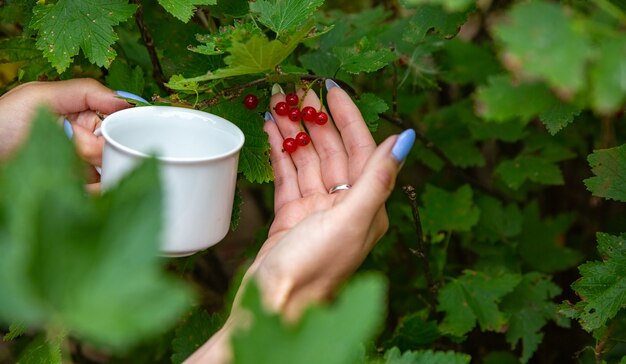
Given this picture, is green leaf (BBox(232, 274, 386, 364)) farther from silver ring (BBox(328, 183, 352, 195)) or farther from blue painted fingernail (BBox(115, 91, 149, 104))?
blue painted fingernail (BBox(115, 91, 149, 104))

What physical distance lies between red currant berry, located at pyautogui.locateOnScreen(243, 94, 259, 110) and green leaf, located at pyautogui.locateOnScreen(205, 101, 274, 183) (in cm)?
2

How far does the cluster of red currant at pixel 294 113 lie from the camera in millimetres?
1294

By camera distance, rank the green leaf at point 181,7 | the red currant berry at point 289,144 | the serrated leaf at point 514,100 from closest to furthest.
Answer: the serrated leaf at point 514,100, the green leaf at point 181,7, the red currant berry at point 289,144

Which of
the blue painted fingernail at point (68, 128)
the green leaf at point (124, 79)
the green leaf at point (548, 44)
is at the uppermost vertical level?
the green leaf at point (548, 44)

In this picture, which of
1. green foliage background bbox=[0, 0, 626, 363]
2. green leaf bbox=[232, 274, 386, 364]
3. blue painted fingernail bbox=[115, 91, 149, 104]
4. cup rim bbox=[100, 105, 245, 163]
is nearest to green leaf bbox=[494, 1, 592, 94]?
green foliage background bbox=[0, 0, 626, 363]

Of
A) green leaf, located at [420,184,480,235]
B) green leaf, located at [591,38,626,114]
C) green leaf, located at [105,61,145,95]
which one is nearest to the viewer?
green leaf, located at [591,38,626,114]

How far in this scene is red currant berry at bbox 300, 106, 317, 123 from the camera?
1.29 metres

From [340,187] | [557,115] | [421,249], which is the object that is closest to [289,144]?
[340,187]

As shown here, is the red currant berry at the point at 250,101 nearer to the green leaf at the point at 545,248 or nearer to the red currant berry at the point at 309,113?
the red currant berry at the point at 309,113

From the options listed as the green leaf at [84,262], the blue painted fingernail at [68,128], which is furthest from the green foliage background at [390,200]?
the blue painted fingernail at [68,128]

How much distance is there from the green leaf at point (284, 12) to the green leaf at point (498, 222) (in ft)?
2.90

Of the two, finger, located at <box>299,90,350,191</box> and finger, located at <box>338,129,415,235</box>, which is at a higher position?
finger, located at <box>338,129,415,235</box>

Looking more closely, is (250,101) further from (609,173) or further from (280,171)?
(609,173)

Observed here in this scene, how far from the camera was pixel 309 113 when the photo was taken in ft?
4.25
